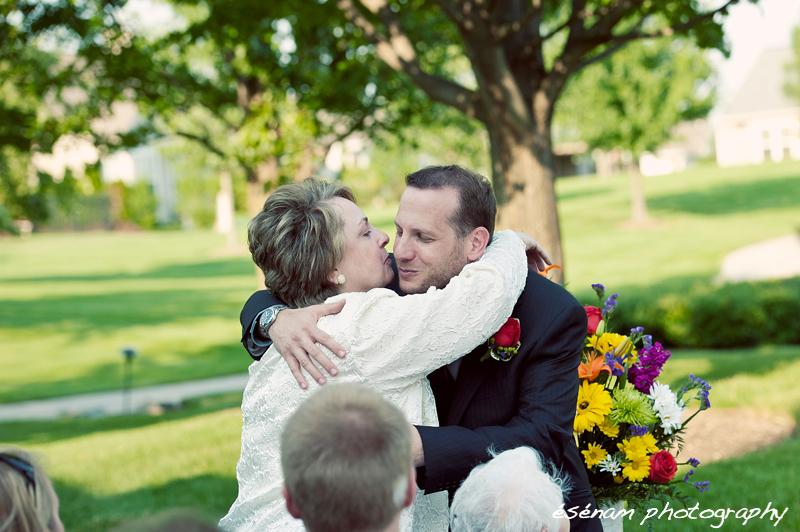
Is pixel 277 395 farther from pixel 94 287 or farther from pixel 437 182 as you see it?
pixel 94 287

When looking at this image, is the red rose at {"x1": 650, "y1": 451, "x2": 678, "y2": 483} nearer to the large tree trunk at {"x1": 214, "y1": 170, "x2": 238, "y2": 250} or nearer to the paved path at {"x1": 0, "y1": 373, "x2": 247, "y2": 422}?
the paved path at {"x1": 0, "y1": 373, "x2": 247, "y2": 422}

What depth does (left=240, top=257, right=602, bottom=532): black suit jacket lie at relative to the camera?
252 cm

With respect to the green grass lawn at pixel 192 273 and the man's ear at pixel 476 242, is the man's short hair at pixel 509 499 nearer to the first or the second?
the man's ear at pixel 476 242

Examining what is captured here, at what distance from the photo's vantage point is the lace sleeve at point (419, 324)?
2.37 metres

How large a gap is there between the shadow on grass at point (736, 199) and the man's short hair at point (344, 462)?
3936 cm

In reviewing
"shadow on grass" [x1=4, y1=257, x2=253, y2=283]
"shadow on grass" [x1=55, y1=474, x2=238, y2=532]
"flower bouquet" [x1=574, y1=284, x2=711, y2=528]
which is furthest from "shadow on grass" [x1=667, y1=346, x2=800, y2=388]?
"shadow on grass" [x1=4, y1=257, x2=253, y2=283]

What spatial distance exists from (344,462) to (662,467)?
1.98m

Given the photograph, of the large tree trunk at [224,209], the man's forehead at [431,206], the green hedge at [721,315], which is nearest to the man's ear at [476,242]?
the man's forehead at [431,206]

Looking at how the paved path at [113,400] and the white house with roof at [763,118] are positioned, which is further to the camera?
the white house with roof at [763,118]

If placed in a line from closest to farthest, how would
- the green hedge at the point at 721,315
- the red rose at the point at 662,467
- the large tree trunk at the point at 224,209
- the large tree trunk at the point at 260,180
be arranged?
the red rose at the point at 662,467 → the large tree trunk at the point at 260,180 → the green hedge at the point at 721,315 → the large tree trunk at the point at 224,209

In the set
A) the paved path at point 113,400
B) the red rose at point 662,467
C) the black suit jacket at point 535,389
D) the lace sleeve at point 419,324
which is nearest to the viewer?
the lace sleeve at point 419,324

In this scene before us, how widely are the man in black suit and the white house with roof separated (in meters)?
61.1

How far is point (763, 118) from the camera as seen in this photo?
58469 mm

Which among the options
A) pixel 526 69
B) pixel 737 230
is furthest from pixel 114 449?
Result: pixel 737 230
